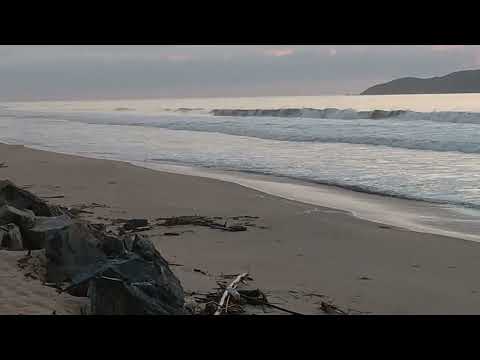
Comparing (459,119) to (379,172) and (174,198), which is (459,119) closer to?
(379,172)

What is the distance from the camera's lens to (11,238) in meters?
4.45

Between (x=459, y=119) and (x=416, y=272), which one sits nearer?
(x=416, y=272)

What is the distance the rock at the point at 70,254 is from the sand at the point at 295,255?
0.58 ft

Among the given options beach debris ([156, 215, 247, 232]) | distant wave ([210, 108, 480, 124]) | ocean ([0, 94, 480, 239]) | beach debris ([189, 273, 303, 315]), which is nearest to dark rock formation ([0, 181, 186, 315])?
beach debris ([189, 273, 303, 315])

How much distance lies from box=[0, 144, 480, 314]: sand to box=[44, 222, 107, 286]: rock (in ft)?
0.58

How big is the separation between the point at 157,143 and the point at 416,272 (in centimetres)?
1821

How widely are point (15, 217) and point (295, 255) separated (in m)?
2.87

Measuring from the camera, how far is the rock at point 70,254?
3.74 metres

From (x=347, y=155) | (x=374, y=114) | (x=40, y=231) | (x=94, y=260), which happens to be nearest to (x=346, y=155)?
(x=347, y=155)

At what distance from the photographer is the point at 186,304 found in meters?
3.51

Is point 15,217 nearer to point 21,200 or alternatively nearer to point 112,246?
point 21,200

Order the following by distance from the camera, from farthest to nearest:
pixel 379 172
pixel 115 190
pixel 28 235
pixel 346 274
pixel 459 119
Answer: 1. pixel 459 119
2. pixel 379 172
3. pixel 115 190
4. pixel 346 274
5. pixel 28 235

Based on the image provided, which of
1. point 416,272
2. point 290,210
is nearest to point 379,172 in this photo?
point 290,210
